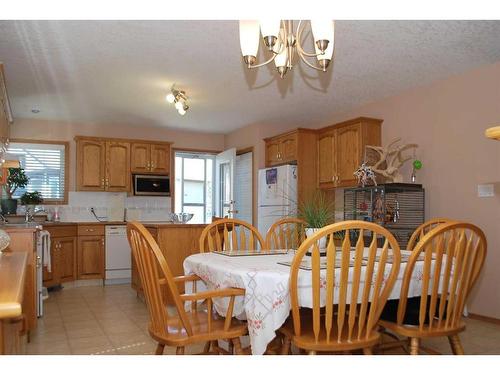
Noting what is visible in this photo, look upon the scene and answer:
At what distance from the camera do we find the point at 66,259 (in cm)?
575

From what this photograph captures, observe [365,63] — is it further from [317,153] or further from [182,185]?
[182,185]

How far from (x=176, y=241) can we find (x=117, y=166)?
261 centimetres

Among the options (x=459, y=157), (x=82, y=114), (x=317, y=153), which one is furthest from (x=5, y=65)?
(x=459, y=157)

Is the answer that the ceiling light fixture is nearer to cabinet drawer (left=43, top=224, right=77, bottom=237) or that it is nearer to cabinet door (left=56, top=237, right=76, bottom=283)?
cabinet drawer (left=43, top=224, right=77, bottom=237)

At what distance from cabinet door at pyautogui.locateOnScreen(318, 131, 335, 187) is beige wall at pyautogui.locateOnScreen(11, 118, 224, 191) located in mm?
2431

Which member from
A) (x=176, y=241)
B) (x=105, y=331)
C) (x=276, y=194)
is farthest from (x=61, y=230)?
(x=276, y=194)

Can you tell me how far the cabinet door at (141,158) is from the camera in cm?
667

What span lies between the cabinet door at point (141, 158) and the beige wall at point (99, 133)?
1.21 feet

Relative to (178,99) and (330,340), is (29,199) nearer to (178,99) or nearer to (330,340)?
(178,99)

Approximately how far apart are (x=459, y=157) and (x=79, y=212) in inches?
201

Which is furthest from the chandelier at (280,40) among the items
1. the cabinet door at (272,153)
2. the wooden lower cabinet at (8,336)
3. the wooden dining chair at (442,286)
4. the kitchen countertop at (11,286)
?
the cabinet door at (272,153)

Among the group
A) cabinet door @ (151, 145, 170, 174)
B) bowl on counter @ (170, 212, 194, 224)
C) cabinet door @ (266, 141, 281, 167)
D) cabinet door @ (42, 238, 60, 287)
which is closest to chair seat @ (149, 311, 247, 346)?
bowl on counter @ (170, 212, 194, 224)

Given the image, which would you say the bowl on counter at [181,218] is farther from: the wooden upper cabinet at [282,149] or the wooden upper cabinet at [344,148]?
the wooden upper cabinet at [344,148]

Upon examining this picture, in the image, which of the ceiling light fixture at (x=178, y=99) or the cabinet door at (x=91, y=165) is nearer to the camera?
the ceiling light fixture at (x=178, y=99)
